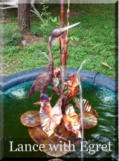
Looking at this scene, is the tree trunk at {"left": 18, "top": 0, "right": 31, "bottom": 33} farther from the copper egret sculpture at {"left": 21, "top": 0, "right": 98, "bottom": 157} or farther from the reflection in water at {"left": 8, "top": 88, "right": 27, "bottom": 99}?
the copper egret sculpture at {"left": 21, "top": 0, "right": 98, "bottom": 157}

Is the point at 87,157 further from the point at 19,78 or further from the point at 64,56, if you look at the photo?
the point at 19,78

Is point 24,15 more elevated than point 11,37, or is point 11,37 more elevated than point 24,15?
point 24,15

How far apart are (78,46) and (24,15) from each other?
1.18 m

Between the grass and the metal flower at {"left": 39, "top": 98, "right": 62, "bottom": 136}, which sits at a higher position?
the grass

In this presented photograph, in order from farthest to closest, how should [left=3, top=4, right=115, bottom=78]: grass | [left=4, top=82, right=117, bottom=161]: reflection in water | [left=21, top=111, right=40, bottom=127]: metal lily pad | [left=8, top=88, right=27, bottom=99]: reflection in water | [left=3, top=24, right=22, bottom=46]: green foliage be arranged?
[left=3, top=24, right=22, bottom=46]: green foliage < [left=3, top=4, right=115, bottom=78]: grass < [left=8, top=88, right=27, bottom=99]: reflection in water < [left=21, top=111, right=40, bottom=127]: metal lily pad < [left=4, top=82, right=117, bottom=161]: reflection in water

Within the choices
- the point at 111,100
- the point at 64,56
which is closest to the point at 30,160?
the point at 64,56

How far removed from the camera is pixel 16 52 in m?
6.33

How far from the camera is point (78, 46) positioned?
6.51 metres

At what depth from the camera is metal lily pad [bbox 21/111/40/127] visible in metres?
4.08

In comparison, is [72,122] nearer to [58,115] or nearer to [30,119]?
[58,115]

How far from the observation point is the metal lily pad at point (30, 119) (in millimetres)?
4078

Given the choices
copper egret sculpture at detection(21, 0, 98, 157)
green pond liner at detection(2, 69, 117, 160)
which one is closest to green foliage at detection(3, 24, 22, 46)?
green pond liner at detection(2, 69, 117, 160)

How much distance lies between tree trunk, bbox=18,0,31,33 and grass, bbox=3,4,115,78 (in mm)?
142

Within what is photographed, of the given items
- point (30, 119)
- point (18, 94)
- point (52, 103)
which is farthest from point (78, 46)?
point (30, 119)
